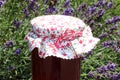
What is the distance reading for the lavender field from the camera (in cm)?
467

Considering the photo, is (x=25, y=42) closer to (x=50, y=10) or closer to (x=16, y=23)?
(x=16, y=23)

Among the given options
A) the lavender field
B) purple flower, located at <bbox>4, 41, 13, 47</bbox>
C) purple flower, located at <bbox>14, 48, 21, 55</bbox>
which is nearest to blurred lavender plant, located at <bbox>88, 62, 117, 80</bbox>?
the lavender field

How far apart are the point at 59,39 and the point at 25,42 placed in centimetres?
117

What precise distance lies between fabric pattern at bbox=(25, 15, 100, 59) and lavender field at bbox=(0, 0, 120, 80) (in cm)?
70

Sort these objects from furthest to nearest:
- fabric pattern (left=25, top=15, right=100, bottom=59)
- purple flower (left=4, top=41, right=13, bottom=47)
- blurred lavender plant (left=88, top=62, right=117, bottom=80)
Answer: blurred lavender plant (left=88, top=62, right=117, bottom=80)
purple flower (left=4, top=41, right=13, bottom=47)
fabric pattern (left=25, top=15, right=100, bottom=59)

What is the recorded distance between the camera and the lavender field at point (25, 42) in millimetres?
4668

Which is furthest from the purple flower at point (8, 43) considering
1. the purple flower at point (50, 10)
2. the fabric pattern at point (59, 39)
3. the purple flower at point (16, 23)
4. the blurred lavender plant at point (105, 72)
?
the blurred lavender plant at point (105, 72)

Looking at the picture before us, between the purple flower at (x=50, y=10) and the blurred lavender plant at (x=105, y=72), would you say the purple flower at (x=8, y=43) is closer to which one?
the purple flower at (x=50, y=10)

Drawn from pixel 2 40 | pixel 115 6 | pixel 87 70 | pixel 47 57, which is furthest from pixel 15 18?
pixel 115 6

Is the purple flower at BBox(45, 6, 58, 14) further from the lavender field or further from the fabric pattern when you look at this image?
the fabric pattern

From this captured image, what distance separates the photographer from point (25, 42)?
4824 mm

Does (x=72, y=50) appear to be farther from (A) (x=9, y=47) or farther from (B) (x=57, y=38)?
(A) (x=9, y=47)

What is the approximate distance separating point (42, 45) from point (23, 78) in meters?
1.14

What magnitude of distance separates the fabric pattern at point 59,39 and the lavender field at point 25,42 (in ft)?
2.30
